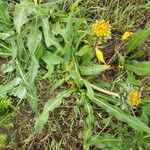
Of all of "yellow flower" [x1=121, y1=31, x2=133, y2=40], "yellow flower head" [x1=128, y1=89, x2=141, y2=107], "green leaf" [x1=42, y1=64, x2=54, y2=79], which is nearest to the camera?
"yellow flower head" [x1=128, y1=89, x2=141, y2=107]

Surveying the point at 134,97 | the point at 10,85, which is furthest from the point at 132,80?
the point at 10,85

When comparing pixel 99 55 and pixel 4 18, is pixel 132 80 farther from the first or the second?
pixel 4 18

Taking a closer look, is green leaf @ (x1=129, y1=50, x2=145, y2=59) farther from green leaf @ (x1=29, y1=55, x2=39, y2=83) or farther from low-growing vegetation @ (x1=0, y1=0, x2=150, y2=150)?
green leaf @ (x1=29, y1=55, x2=39, y2=83)

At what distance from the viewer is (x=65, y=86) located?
2498 millimetres

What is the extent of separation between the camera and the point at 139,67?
2449mm

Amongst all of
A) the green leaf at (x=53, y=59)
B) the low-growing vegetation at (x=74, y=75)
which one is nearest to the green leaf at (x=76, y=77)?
the low-growing vegetation at (x=74, y=75)

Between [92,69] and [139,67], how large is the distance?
31 cm

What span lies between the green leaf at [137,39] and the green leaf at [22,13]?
2.12 feet

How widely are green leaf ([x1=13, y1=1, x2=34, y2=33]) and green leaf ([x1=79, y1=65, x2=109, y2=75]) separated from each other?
45 cm

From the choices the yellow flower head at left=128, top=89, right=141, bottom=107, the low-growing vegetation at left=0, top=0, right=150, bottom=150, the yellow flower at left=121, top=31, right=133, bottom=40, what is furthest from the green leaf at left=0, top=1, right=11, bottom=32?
the yellow flower head at left=128, top=89, right=141, bottom=107

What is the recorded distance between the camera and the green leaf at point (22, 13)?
2.30 metres

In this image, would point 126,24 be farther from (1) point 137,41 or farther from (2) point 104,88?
(2) point 104,88

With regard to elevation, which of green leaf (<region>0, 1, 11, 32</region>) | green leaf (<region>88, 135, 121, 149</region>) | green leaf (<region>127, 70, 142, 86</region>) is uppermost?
green leaf (<region>0, 1, 11, 32</region>)

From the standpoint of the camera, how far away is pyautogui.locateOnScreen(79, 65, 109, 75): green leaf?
7.74 ft
